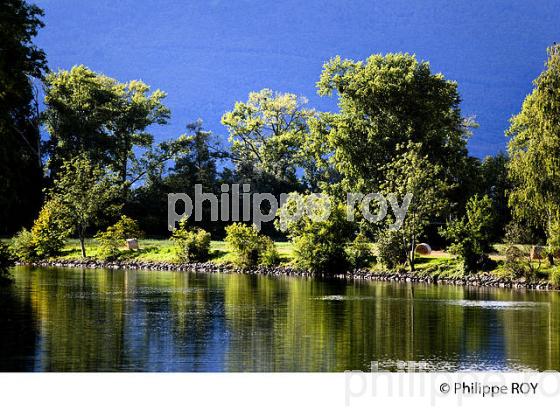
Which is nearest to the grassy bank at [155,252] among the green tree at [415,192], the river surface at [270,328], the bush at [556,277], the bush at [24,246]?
the bush at [24,246]

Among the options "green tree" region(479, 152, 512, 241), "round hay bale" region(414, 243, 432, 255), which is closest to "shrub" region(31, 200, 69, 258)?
"round hay bale" region(414, 243, 432, 255)

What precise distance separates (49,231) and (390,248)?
21.3 m

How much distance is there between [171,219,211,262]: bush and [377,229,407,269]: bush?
34.4 feet

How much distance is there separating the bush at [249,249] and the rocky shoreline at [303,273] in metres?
0.58

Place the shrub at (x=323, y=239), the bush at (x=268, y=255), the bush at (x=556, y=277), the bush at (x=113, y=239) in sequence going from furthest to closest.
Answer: the bush at (x=113, y=239)
the bush at (x=268, y=255)
the shrub at (x=323, y=239)
the bush at (x=556, y=277)

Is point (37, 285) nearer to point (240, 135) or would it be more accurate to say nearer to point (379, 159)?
point (379, 159)

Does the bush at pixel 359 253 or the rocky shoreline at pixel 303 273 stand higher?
the bush at pixel 359 253

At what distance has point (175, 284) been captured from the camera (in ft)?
107

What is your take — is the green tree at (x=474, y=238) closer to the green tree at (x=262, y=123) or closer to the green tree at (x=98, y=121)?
the green tree at (x=262, y=123)

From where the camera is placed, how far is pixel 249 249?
4294cm

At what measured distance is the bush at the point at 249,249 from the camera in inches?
1686

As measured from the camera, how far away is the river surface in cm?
1483

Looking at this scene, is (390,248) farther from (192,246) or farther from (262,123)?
(262,123)

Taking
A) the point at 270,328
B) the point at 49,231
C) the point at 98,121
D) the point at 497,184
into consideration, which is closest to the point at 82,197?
the point at 49,231
